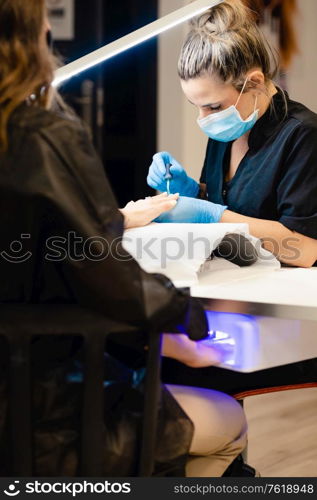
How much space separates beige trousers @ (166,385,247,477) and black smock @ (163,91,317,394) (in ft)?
1.16

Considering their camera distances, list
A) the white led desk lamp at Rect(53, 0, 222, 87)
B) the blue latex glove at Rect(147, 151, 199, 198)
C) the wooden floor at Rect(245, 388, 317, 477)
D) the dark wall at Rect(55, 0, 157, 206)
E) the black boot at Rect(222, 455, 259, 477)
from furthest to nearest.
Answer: the dark wall at Rect(55, 0, 157, 206), the wooden floor at Rect(245, 388, 317, 477), the blue latex glove at Rect(147, 151, 199, 198), the white led desk lamp at Rect(53, 0, 222, 87), the black boot at Rect(222, 455, 259, 477)

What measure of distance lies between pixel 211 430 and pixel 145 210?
602 mm

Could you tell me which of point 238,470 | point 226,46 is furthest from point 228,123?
point 238,470

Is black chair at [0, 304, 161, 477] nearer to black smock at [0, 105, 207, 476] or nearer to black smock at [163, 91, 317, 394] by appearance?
black smock at [0, 105, 207, 476]

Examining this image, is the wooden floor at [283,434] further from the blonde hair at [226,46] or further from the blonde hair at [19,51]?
the blonde hair at [19,51]

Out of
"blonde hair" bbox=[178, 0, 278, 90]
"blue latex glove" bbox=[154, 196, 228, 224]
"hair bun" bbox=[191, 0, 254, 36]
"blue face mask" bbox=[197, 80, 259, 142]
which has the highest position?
"hair bun" bbox=[191, 0, 254, 36]

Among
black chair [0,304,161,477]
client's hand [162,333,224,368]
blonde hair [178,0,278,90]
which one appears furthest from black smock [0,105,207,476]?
blonde hair [178,0,278,90]

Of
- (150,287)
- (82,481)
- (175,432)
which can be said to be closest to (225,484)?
(175,432)

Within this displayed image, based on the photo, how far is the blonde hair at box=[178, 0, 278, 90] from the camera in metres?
1.89

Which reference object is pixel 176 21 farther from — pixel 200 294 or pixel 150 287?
pixel 150 287

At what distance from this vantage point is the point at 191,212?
1.78 m

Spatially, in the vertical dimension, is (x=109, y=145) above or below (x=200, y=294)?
below

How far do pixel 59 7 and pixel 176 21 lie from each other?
9.35ft

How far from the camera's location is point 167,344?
132cm
